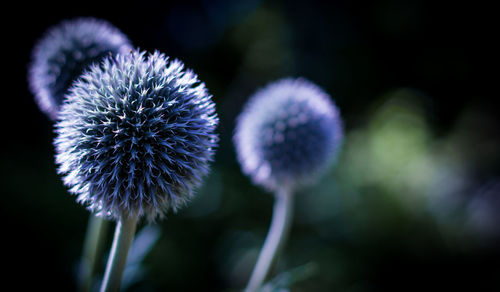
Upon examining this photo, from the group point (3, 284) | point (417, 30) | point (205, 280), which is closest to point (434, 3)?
point (417, 30)

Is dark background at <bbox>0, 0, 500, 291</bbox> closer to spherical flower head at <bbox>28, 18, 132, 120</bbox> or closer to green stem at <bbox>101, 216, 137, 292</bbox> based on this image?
green stem at <bbox>101, 216, 137, 292</bbox>

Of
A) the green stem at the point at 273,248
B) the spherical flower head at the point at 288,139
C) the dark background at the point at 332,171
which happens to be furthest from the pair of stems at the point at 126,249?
the dark background at the point at 332,171

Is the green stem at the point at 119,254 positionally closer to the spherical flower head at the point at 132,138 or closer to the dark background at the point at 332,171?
the spherical flower head at the point at 132,138

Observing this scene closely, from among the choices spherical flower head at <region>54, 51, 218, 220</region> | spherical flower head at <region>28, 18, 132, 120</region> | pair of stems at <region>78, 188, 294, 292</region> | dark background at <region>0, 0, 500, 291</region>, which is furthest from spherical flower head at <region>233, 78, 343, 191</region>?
dark background at <region>0, 0, 500, 291</region>

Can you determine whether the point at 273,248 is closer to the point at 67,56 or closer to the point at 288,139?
the point at 288,139

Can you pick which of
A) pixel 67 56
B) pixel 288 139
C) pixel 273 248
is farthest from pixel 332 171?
pixel 67 56
